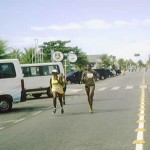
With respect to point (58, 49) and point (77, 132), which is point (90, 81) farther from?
point (58, 49)

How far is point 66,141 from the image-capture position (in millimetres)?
9047

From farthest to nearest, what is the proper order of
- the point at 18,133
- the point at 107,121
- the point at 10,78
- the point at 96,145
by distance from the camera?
the point at 10,78
the point at 107,121
the point at 18,133
the point at 96,145

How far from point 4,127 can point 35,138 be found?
2.63 meters

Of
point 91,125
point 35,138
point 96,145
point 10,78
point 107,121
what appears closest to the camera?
point 96,145

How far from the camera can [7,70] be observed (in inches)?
666

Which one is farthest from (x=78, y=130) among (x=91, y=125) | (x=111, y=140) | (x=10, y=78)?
(x=10, y=78)

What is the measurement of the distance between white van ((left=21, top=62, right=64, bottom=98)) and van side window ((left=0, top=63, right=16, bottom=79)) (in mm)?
7198

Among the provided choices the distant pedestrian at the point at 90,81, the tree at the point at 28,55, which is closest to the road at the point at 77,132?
the distant pedestrian at the point at 90,81

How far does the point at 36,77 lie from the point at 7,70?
800 centimetres

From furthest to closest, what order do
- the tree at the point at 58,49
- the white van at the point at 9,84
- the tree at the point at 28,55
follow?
1. the tree at the point at 58,49
2. the tree at the point at 28,55
3. the white van at the point at 9,84

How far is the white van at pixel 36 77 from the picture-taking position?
2447 cm

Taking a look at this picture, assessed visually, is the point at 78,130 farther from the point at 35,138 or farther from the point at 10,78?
the point at 10,78

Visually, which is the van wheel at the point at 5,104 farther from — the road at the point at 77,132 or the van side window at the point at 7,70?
the road at the point at 77,132

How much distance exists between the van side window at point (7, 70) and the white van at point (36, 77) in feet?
23.6
